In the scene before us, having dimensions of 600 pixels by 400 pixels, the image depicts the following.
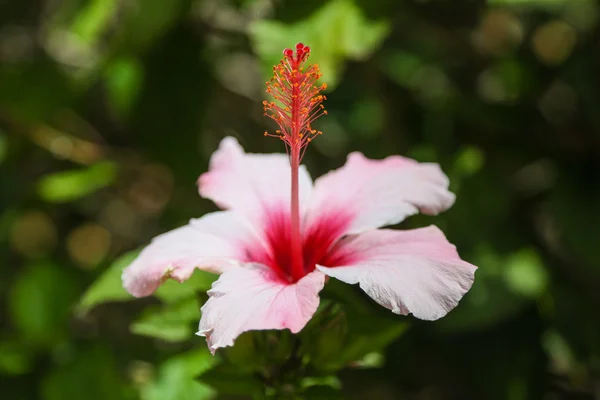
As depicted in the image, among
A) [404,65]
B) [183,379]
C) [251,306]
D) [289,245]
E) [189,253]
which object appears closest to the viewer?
[251,306]

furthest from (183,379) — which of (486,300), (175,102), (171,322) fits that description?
(175,102)

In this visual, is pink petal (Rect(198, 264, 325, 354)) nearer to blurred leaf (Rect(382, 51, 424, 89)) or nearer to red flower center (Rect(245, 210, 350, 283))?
red flower center (Rect(245, 210, 350, 283))

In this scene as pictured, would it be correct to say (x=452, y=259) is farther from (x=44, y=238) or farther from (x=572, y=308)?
(x=44, y=238)

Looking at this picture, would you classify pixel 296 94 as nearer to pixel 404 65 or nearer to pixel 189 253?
pixel 189 253

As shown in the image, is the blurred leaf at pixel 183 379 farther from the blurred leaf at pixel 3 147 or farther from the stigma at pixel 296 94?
the blurred leaf at pixel 3 147

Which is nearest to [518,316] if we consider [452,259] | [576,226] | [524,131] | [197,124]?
[576,226]

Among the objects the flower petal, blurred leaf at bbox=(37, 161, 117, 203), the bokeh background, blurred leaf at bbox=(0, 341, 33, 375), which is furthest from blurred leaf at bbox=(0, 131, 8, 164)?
the flower petal
